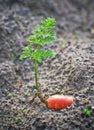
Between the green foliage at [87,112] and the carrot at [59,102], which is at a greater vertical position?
the carrot at [59,102]

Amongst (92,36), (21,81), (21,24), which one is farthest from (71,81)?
(92,36)

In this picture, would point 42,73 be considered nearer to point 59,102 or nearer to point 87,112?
point 59,102

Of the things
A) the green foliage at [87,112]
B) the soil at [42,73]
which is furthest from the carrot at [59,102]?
the green foliage at [87,112]

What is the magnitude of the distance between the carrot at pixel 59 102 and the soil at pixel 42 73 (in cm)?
5

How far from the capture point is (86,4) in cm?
666

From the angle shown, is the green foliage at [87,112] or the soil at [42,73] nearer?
the green foliage at [87,112]

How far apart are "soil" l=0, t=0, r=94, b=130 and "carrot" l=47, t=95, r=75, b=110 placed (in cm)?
5

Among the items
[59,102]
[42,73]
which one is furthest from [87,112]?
[42,73]

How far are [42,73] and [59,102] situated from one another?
94 cm

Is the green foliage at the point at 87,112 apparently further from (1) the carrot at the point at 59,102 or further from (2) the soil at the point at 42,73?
(1) the carrot at the point at 59,102

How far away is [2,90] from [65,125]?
1055 mm

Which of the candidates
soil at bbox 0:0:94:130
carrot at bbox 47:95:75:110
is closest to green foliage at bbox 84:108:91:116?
soil at bbox 0:0:94:130

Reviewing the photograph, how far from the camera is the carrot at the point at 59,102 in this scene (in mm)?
3205

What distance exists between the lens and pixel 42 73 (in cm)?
409
